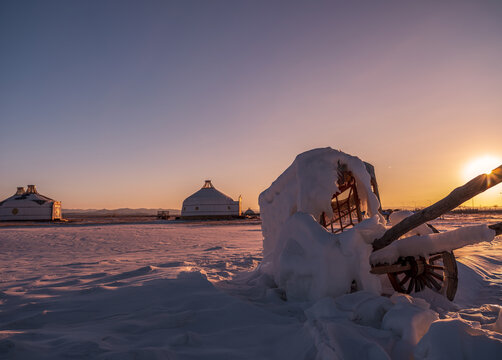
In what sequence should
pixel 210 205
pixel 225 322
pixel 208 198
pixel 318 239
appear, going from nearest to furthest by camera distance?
1. pixel 225 322
2. pixel 318 239
3. pixel 210 205
4. pixel 208 198

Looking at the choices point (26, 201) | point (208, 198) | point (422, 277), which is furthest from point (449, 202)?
point (26, 201)

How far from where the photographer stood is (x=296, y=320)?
3.09m

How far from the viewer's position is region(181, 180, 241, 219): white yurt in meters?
50.3

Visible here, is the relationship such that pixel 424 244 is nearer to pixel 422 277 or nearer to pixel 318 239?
pixel 422 277

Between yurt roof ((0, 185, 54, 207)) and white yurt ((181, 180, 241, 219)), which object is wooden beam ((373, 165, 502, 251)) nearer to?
white yurt ((181, 180, 241, 219))

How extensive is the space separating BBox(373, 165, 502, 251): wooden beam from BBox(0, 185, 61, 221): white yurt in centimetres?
5181

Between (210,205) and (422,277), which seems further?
(210,205)

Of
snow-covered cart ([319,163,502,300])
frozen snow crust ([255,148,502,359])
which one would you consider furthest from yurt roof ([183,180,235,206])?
snow-covered cart ([319,163,502,300])

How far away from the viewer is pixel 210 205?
50875 millimetres

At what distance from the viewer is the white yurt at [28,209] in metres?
43.2

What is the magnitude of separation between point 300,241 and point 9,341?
10.5 ft

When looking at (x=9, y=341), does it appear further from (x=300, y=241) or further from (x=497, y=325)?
(x=497, y=325)

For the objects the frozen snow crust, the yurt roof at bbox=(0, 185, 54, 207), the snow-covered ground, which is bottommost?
the snow-covered ground

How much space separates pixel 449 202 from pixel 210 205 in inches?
1935
